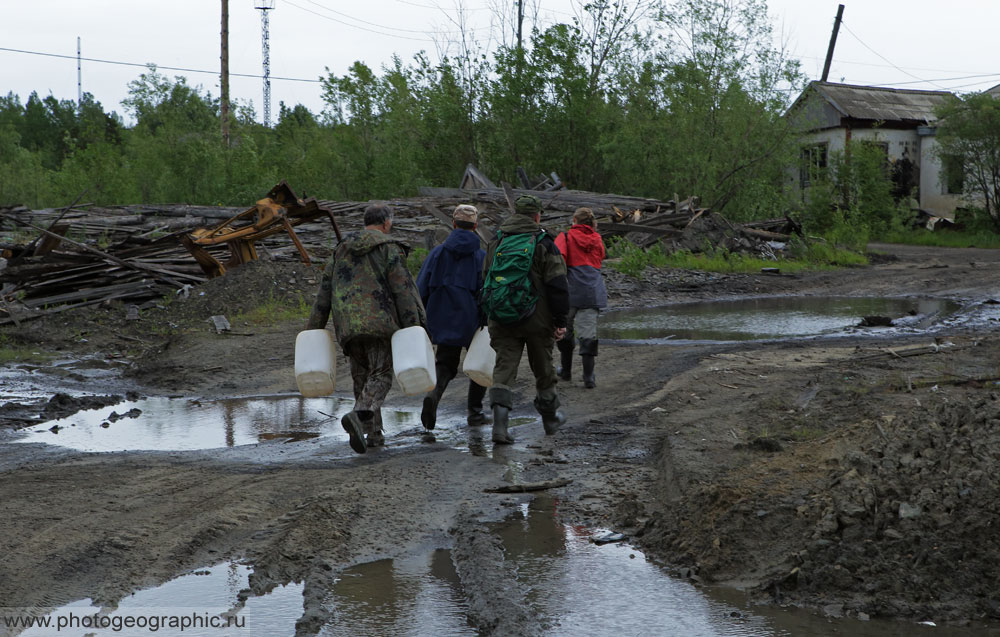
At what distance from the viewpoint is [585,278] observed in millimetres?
9281

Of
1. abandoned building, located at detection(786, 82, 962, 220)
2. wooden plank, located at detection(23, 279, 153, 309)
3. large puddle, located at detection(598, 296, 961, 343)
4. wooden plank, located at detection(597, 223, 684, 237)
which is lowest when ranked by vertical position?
large puddle, located at detection(598, 296, 961, 343)

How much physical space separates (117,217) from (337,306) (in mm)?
17899

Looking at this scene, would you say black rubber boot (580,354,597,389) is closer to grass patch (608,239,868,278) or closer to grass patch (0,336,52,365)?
grass patch (0,336,52,365)

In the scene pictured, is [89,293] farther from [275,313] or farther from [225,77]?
[225,77]

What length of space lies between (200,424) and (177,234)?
10.1 meters

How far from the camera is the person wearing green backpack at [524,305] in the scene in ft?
23.4

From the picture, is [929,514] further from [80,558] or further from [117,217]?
[117,217]

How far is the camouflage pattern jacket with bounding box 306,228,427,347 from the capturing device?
6973mm

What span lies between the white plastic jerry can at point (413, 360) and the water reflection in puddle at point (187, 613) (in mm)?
2597

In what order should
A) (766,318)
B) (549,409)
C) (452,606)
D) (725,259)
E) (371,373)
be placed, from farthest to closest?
(725,259) < (766,318) < (549,409) < (371,373) < (452,606)

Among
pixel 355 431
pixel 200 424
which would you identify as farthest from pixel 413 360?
pixel 200 424

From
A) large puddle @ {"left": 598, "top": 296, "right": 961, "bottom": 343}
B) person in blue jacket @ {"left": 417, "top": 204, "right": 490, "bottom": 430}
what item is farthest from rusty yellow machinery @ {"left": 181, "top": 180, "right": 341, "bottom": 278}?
person in blue jacket @ {"left": 417, "top": 204, "right": 490, "bottom": 430}

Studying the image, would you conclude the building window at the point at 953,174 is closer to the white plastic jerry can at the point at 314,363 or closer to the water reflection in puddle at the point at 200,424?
the water reflection in puddle at the point at 200,424

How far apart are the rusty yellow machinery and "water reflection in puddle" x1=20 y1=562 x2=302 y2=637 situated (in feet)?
39.1
